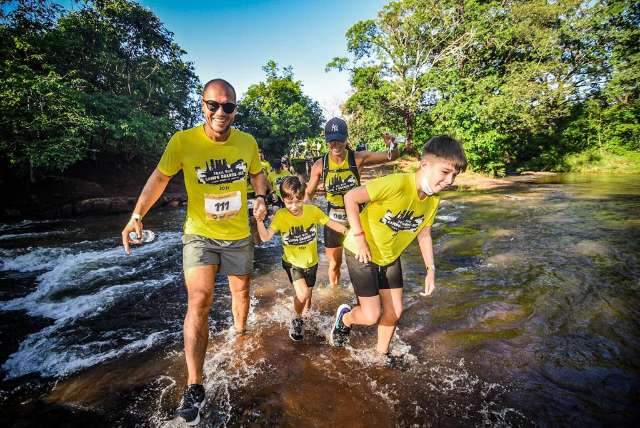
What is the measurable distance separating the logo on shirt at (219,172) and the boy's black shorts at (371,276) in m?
1.37

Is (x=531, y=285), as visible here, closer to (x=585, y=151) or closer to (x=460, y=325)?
(x=460, y=325)

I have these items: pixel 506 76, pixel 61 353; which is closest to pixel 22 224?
pixel 61 353

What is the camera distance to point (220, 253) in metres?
3.05

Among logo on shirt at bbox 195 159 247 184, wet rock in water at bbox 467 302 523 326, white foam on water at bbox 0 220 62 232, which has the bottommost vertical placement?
wet rock in water at bbox 467 302 523 326

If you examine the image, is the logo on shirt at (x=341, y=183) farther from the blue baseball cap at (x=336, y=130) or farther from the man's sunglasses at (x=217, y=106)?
the man's sunglasses at (x=217, y=106)

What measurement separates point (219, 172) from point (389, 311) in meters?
2.16

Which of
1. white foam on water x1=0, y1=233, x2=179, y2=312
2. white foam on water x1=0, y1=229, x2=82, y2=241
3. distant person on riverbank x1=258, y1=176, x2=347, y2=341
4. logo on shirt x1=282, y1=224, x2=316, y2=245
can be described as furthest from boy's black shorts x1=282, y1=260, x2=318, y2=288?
white foam on water x1=0, y1=229, x2=82, y2=241

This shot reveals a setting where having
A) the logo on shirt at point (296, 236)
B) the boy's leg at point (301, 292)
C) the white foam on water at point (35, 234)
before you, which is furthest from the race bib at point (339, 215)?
the white foam on water at point (35, 234)

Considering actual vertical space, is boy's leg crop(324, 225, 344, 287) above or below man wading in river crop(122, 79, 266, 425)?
below

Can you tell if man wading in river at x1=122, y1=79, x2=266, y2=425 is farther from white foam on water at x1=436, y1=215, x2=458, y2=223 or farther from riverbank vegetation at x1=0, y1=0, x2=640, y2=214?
riverbank vegetation at x1=0, y1=0, x2=640, y2=214

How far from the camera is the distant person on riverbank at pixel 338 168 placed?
14.3 ft

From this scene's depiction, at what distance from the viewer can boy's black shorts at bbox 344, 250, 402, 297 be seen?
9.77 feet

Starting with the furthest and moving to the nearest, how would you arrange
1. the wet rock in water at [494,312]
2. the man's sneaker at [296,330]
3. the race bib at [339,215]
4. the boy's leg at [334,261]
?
the boy's leg at [334,261] → the race bib at [339,215] → the wet rock in water at [494,312] → the man's sneaker at [296,330]

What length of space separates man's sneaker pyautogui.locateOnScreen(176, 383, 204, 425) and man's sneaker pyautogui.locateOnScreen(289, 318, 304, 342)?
4.44ft
